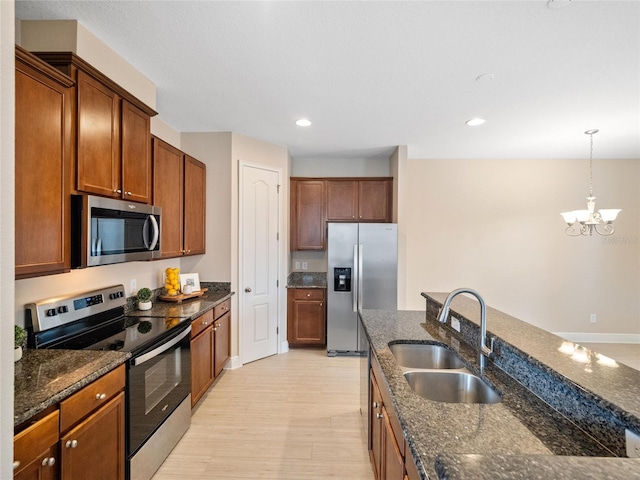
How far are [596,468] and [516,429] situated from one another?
51 cm

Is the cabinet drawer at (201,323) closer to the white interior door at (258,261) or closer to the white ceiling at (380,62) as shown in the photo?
the white interior door at (258,261)

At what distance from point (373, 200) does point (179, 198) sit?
2639mm

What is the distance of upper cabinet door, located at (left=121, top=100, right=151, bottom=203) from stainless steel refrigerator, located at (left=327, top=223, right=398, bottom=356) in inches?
87.4

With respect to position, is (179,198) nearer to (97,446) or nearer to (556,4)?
(97,446)

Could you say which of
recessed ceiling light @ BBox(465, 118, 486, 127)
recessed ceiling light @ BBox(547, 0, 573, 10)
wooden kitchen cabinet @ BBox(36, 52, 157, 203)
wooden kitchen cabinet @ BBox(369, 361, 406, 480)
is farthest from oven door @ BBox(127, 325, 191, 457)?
recessed ceiling light @ BBox(465, 118, 486, 127)

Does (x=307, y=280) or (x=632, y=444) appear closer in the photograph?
(x=632, y=444)

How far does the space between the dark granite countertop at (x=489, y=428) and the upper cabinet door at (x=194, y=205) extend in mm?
2449

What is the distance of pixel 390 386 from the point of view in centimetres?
128

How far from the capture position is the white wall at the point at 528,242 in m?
4.50

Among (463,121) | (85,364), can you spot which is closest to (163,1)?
(85,364)

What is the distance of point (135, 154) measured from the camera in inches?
81.3

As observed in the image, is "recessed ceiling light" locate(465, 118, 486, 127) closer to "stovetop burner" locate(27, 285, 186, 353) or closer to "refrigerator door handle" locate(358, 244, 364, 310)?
"refrigerator door handle" locate(358, 244, 364, 310)

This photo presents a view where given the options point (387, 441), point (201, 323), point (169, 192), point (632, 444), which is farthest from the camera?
point (169, 192)
